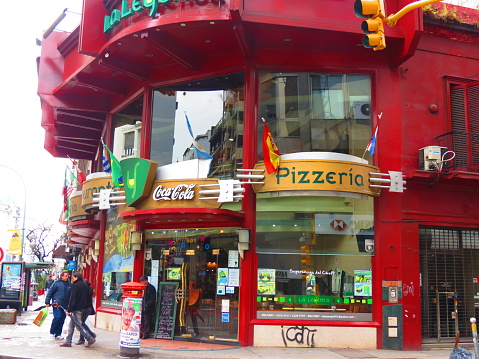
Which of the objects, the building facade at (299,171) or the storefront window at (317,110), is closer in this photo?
the building facade at (299,171)

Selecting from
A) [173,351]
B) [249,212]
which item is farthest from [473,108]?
[173,351]

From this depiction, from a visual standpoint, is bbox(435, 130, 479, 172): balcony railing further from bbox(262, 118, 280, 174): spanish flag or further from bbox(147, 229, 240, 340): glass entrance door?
bbox(147, 229, 240, 340): glass entrance door

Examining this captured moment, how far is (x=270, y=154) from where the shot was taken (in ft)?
45.2

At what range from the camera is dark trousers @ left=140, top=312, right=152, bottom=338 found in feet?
48.6

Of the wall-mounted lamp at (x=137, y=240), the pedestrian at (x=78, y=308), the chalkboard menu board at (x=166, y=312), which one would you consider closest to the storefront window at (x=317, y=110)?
the wall-mounted lamp at (x=137, y=240)

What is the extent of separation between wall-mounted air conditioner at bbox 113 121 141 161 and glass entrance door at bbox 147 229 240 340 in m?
3.59

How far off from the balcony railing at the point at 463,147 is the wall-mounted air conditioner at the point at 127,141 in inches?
363

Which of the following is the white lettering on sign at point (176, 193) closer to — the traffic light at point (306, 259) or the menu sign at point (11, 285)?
the traffic light at point (306, 259)

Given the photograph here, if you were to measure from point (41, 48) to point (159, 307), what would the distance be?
1163 centimetres

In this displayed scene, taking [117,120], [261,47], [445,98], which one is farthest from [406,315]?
[117,120]

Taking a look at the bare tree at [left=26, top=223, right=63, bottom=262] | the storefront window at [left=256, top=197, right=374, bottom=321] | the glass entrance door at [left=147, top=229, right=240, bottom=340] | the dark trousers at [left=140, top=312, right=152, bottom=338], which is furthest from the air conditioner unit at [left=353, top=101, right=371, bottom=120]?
the bare tree at [left=26, top=223, right=63, bottom=262]

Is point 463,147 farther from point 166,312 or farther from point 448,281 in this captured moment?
point 166,312

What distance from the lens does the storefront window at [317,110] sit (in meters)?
14.8

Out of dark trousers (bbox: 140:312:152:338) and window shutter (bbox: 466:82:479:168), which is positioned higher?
window shutter (bbox: 466:82:479:168)
